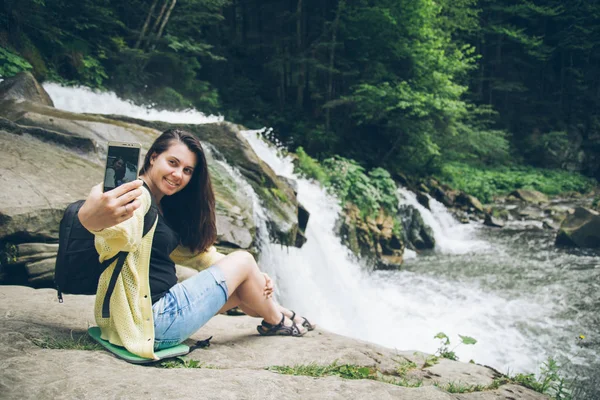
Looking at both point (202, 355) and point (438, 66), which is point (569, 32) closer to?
point (438, 66)

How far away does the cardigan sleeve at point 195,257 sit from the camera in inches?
112

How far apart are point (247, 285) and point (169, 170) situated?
96 cm

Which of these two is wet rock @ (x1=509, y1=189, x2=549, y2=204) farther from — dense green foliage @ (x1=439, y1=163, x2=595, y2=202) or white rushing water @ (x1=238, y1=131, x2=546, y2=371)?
white rushing water @ (x1=238, y1=131, x2=546, y2=371)

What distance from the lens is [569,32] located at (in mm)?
24812

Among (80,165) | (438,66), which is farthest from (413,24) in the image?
(80,165)

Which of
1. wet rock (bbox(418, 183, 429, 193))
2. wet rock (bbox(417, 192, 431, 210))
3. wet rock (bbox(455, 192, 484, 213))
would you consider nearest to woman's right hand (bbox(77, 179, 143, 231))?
wet rock (bbox(417, 192, 431, 210))

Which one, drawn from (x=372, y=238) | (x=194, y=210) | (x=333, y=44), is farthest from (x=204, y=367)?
(x=333, y=44)

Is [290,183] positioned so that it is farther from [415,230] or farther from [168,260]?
[168,260]

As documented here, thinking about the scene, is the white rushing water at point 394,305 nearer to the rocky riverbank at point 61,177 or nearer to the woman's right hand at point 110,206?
the rocky riverbank at point 61,177

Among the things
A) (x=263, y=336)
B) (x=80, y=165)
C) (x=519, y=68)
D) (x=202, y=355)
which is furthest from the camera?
(x=519, y=68)

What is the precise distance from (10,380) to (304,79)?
18.1 meters

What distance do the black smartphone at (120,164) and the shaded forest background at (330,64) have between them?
837 centimetres

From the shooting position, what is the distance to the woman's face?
241cm

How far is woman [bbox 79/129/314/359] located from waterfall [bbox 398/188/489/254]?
28.4 ft
